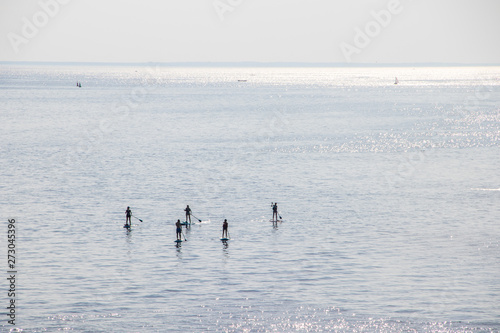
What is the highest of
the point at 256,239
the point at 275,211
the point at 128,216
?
the point at 275,211

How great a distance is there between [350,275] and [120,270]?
16393mm

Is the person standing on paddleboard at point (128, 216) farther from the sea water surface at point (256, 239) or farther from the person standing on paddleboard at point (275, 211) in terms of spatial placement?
the person standing on paddleboard at point (275, 211)

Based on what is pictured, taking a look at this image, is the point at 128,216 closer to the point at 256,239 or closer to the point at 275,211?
the point at 256,239

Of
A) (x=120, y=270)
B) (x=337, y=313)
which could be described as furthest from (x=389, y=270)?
(x=120, y=270)

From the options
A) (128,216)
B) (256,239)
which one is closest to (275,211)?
(256,239)

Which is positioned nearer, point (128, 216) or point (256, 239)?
point (256, 239)

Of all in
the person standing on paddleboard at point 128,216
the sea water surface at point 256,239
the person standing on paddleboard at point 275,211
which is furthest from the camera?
the person standing on paddleboard at point 275,211

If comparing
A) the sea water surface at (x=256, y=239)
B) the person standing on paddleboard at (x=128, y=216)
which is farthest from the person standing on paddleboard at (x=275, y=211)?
the person standing on paddleboard at (x=128, y=216)

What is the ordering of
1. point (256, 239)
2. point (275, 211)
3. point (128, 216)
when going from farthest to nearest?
point (275, 211) → point (128, 216) → point (256, 239)

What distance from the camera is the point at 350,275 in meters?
44.7

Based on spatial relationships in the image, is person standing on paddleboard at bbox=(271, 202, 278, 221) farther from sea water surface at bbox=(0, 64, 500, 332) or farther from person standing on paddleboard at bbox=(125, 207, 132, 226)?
person standing on paddleboard at bbox=(125, 207, 132, 226)

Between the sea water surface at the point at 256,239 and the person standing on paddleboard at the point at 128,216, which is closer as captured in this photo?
the sea water surface at the point at 256,239

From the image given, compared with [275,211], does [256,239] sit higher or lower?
lower

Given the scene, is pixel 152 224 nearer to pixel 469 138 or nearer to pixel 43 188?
pixel 43 188
